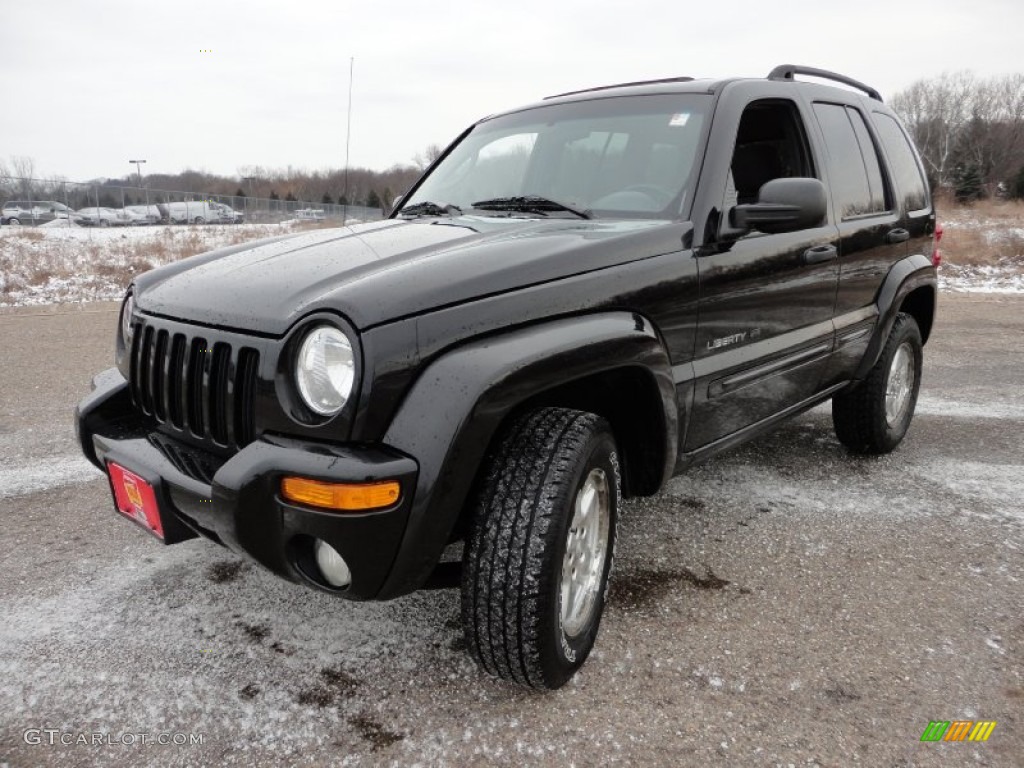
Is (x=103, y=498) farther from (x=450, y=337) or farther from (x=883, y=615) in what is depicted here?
(x=883, y=615)

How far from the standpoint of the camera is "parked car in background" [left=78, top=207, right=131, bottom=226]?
94.0 ft

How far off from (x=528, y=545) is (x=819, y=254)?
1.99 m

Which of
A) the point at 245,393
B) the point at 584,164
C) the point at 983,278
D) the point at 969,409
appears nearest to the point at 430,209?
the point at 584,164

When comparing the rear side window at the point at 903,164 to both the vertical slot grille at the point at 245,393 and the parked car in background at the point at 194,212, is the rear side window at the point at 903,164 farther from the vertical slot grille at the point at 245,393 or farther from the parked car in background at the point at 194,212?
the parked car in background at the point at 194,212

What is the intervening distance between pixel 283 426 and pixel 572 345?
765 millimetres

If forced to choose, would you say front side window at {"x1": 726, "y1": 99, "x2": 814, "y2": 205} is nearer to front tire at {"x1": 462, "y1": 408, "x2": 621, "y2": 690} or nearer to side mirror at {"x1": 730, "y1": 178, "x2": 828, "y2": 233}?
side mirror at {"x1": 730, "y1": 178, "x2": 828, "y2": 233}

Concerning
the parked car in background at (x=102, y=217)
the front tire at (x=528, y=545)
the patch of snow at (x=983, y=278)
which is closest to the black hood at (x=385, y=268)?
the front tire at (x=528, y=545)

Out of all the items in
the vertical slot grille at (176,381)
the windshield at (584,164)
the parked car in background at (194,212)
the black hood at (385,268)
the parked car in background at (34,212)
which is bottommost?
the vertical slot grille at (176,381)

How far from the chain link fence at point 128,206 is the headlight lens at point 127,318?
854 inches

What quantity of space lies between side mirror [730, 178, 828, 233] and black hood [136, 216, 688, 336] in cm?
29

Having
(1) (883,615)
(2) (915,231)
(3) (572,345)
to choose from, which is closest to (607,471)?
(3) (572,345)

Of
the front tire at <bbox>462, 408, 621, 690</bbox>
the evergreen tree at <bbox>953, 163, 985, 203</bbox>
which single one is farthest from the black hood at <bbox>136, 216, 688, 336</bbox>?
the evergreen tree at <bbox>953, 163, 985, 203</bbox>

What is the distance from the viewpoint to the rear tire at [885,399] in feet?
12.7

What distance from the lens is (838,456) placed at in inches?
164
